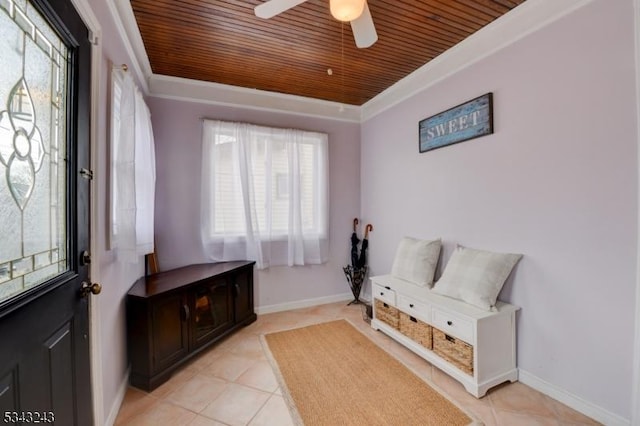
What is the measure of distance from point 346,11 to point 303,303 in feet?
10.4

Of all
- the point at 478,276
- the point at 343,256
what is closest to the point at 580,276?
the point at 478,276

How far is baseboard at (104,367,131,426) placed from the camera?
1686mm

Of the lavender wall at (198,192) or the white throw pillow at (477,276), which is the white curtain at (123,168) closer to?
the lavender wall at (198,192)

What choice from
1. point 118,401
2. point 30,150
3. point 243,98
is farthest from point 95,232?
point 243,98

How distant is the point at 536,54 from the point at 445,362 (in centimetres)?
235

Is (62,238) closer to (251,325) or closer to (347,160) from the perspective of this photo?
(251,325)

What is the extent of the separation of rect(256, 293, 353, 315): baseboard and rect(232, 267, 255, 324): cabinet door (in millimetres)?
293

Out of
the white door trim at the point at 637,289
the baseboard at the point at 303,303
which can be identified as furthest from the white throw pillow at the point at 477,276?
the baseboard at the point at 303,303

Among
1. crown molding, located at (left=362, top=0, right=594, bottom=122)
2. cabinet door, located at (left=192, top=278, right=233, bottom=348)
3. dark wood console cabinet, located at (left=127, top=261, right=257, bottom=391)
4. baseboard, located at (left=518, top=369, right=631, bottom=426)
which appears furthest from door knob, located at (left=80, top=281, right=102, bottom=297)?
crown molding, located at (left=362, top=0, right=594, bottom=122)

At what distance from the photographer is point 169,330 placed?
85.6 inches

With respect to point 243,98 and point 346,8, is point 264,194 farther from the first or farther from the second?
point 346,8

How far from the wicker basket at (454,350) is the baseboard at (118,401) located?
2270mm

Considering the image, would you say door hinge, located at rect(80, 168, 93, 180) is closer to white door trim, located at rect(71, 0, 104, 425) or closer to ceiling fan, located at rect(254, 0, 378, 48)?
white door trim, located at rect(71, 0, 104, 425)

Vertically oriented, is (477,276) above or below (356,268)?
above
